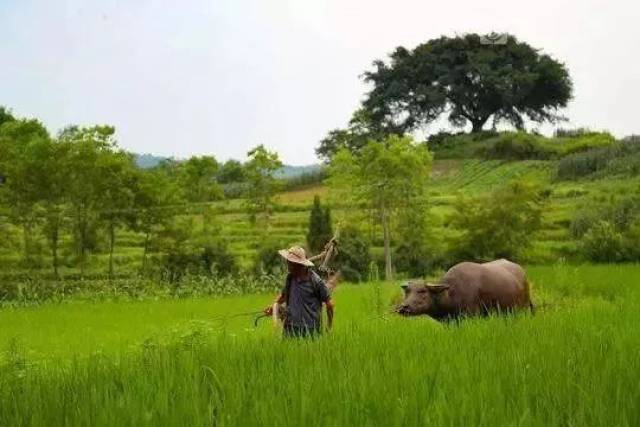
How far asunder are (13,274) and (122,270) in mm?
3463

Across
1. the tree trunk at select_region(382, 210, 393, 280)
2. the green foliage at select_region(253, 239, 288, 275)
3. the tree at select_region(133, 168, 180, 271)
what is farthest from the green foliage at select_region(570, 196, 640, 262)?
the tree at select_region(133, 168, 180, 271)

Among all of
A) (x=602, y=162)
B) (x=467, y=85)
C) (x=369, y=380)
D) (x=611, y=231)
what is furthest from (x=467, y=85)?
(x=369, y=380)

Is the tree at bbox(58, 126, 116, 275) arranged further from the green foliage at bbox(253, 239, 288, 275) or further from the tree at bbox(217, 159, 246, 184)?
the tree at bbox(217, 159, 246, 184)

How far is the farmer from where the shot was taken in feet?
21.5

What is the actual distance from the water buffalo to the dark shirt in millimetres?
2705

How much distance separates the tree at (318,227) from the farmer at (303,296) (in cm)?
1929

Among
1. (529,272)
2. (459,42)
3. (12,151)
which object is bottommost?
(529,272)

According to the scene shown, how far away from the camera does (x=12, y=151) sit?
79.2 ft

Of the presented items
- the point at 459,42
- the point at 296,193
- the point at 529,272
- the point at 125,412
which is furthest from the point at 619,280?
the point at 459,42

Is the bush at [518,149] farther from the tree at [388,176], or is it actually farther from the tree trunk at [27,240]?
the tree trunk at [27,240]

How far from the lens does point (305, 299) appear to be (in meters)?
6.58

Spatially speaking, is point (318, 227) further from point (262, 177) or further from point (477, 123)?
point (477, 123)

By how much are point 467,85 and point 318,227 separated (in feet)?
84.7

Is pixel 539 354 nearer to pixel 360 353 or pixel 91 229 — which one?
pixel 360 353
